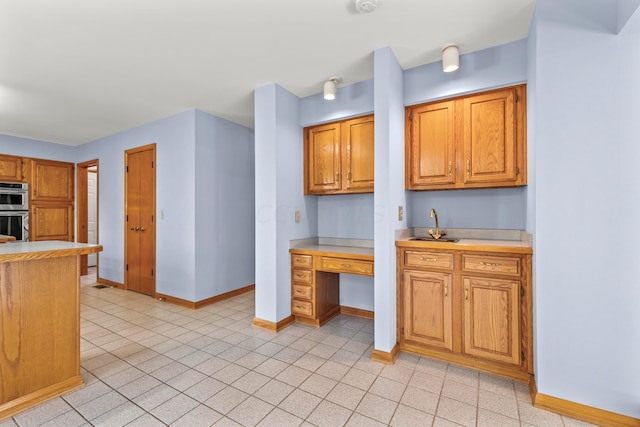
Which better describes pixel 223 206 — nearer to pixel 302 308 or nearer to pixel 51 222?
pixel 302 308

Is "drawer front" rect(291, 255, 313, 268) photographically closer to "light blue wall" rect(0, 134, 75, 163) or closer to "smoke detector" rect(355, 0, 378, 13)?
"smoke detector" rect(355, 0, 378, 13)

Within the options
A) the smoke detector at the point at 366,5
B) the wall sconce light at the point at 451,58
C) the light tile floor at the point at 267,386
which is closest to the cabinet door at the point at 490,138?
the wall sconce light at the point at 451,58

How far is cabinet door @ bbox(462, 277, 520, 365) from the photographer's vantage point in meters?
2.15

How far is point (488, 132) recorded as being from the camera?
8.05 feet

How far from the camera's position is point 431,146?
2.70 m

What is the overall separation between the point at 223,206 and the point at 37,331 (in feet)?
8.20

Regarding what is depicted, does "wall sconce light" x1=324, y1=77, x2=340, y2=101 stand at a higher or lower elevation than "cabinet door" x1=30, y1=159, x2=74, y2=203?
higher

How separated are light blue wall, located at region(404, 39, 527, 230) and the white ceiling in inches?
4.2

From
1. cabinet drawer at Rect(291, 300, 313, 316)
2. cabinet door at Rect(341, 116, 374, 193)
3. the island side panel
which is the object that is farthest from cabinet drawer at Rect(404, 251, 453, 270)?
the island side panel

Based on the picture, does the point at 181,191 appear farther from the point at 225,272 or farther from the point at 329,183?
the point at 329,183

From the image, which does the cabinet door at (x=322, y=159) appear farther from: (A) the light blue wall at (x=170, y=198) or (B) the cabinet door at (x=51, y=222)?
(B) the cabinet door at (x=51, y=222)

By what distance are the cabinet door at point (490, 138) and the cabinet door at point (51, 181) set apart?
21.8 feet

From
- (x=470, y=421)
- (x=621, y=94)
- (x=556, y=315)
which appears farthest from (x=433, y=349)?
(x=621, y=94)

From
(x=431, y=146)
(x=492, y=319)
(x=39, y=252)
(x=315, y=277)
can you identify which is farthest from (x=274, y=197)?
(x=492, y=319)
